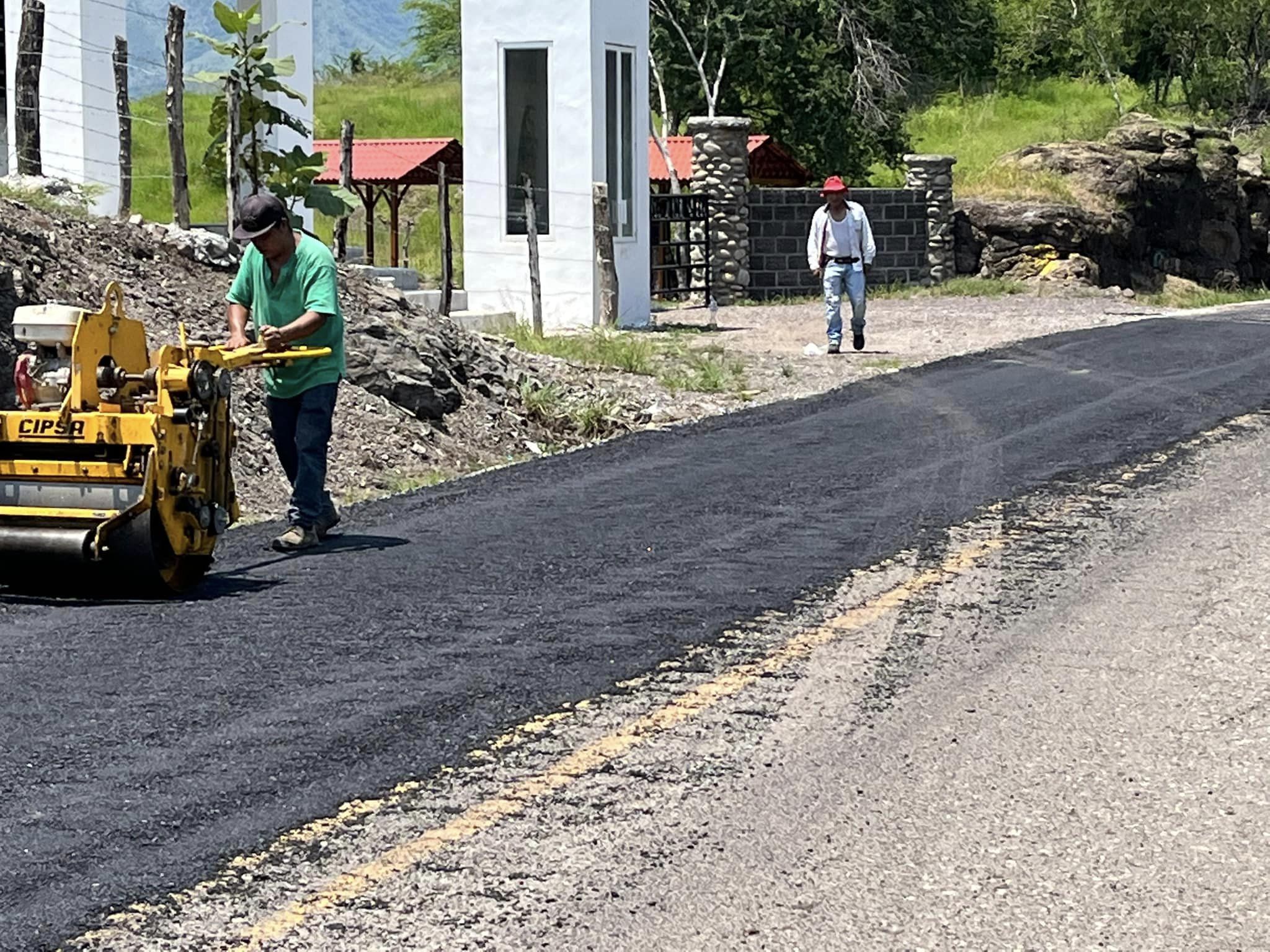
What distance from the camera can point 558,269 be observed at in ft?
80.8

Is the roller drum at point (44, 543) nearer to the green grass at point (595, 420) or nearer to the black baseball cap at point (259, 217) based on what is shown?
the black baseball cap at point (259, 217)

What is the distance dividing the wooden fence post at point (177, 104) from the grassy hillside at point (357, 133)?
10.1 m

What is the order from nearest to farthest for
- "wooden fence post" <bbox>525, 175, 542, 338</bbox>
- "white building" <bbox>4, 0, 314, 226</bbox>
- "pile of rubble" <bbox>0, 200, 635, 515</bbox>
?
"pile of rubble" <bbox>0, 200, 635, 515</bbox>
"white building" <bbox>4, 0, 314, 226</bbox>
"wooden fence post" <bbox>525, 175, 542, 338</bbox>

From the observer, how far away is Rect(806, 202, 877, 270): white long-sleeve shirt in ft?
68.0

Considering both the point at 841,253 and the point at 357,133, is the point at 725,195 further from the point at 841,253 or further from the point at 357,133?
the point at 357,133

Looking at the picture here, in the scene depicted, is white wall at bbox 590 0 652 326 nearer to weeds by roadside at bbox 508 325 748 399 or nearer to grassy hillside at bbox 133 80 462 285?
weeds by roadside at bbox 508 325 748 399

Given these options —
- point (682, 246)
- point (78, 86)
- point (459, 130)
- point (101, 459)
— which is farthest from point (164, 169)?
point (101, 459)

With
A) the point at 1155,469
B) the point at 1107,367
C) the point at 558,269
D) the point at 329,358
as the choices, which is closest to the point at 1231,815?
the point at 329,358

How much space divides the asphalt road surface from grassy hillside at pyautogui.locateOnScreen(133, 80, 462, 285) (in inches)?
676

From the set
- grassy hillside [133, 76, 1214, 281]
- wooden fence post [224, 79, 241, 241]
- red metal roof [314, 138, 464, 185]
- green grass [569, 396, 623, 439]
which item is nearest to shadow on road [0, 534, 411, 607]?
green grass [569, 396, 623, 439]

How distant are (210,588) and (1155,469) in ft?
20.3

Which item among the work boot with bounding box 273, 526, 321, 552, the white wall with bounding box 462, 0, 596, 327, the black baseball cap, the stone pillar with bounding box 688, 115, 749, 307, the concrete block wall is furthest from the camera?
the concrete block wall

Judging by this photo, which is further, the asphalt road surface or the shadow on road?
the shadow on road

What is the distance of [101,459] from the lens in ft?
26.6
